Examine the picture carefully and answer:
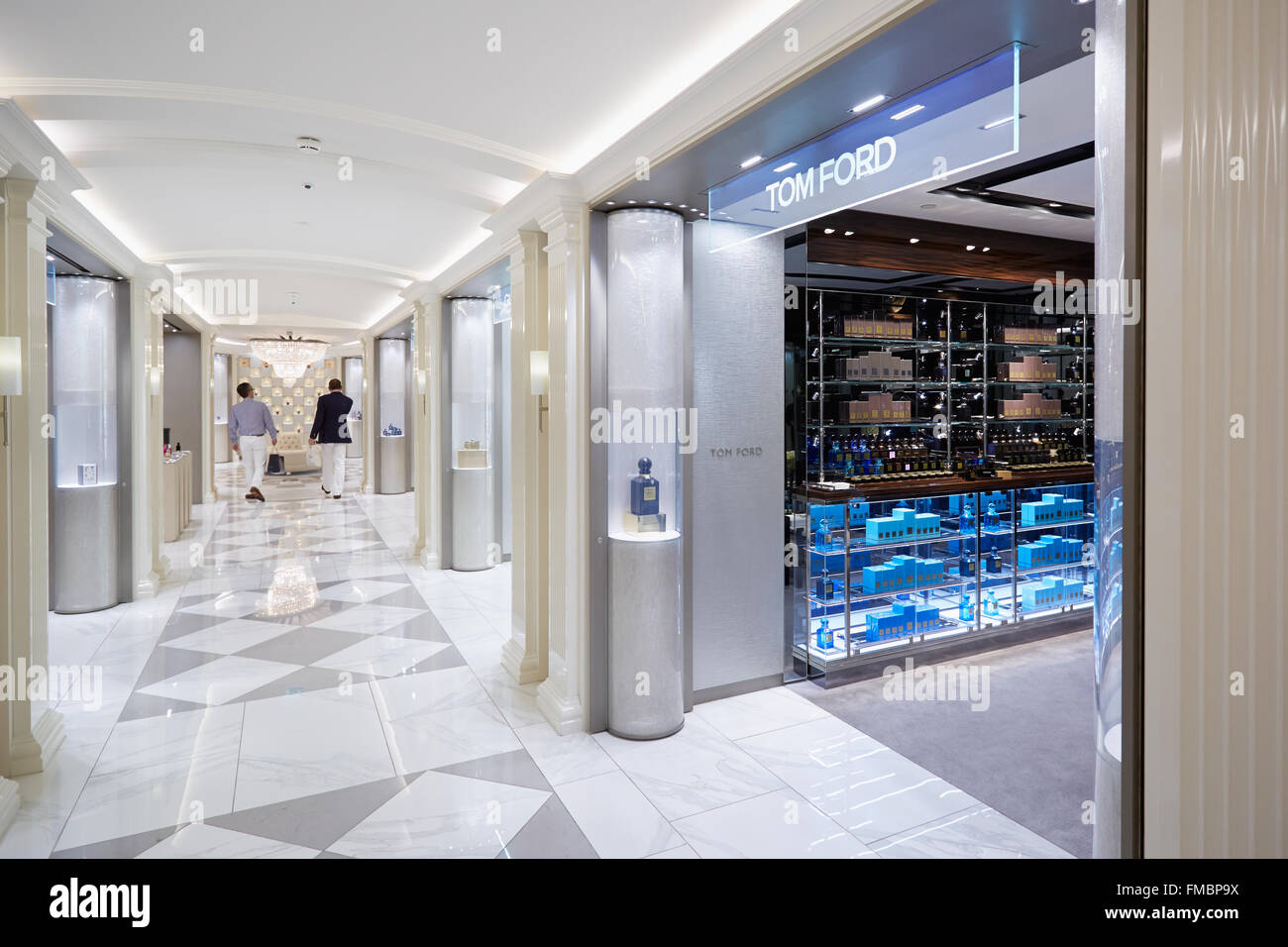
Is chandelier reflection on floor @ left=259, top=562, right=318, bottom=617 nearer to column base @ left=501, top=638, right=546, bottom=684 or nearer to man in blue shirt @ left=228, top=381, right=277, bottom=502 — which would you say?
column base @ left=501, top=638, right=546, bottom=684

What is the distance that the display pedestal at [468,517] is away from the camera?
7766mm

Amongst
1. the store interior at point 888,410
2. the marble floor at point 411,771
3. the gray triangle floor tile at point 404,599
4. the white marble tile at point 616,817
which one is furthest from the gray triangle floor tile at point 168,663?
the white marble tile at point 616,817

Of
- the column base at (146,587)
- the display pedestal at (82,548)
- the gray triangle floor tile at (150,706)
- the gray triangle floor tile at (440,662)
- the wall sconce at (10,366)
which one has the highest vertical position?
the wall sconce at (10,366)

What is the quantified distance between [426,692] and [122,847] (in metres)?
1.81

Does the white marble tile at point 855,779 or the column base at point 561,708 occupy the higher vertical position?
the column base at point 561,708

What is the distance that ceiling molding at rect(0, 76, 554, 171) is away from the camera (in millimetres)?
3053

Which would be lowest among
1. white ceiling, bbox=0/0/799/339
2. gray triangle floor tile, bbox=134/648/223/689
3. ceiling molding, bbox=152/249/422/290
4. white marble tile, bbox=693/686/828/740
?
white marble tile, bbox=693/686/828/740

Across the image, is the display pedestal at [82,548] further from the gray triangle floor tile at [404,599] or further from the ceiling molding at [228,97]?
the ceiling molding at [228,97]

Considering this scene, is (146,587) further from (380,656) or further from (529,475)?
(529,475)

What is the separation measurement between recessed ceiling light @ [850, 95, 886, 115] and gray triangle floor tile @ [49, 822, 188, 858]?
376cm

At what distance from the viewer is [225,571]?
24.6 feet

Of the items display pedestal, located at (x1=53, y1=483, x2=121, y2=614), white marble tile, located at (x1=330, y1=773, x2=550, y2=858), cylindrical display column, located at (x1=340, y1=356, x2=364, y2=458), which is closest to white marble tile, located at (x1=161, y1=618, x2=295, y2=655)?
display pedestal, located at (x1=53, y1=483, x2=121, y2=614)

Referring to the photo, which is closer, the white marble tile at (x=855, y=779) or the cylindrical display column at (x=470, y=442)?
the white marble tile at (x=855, y=779)

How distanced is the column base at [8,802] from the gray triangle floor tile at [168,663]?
1.51 meters
